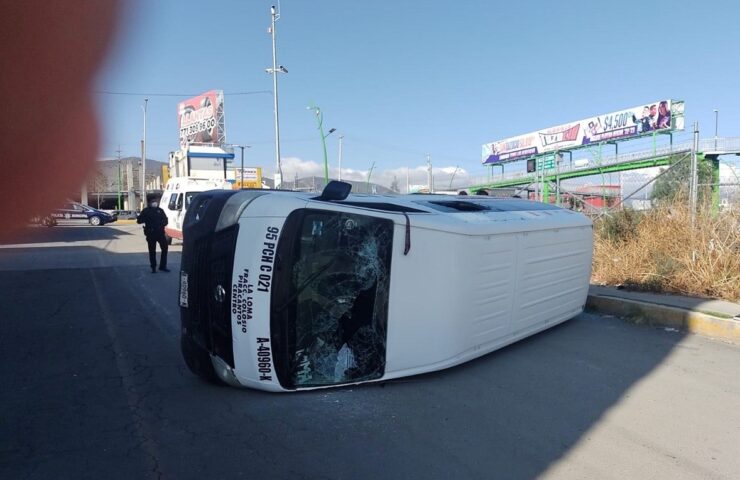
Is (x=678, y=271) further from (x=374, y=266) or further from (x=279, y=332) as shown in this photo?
(x=279, y=332)

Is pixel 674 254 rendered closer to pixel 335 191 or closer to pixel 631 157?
pixel 335 191

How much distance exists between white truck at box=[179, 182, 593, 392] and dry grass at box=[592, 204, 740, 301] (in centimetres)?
488

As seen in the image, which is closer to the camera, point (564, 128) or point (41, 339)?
point (41, 339)

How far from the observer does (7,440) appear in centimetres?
357

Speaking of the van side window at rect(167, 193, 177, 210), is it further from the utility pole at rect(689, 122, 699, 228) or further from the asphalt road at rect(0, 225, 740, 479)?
the utility pole at rect(689, 122, 699, 228)

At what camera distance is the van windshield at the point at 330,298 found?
416 centimetres

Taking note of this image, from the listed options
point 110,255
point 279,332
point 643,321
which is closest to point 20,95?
point 279,332

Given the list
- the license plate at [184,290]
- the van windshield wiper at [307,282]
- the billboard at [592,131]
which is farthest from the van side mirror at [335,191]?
the billboard at [592,131]

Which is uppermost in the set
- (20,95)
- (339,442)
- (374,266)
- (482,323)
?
(20,95)

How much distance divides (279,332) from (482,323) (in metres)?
2.05

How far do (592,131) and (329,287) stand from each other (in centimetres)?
6961

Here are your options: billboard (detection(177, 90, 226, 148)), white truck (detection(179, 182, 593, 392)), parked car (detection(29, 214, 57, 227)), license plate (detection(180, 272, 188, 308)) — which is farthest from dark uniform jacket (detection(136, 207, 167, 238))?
billboard (detection(177, 90, 226, 148))

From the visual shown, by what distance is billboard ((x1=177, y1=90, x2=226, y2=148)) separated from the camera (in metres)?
50.5

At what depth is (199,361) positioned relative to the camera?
4582mm
